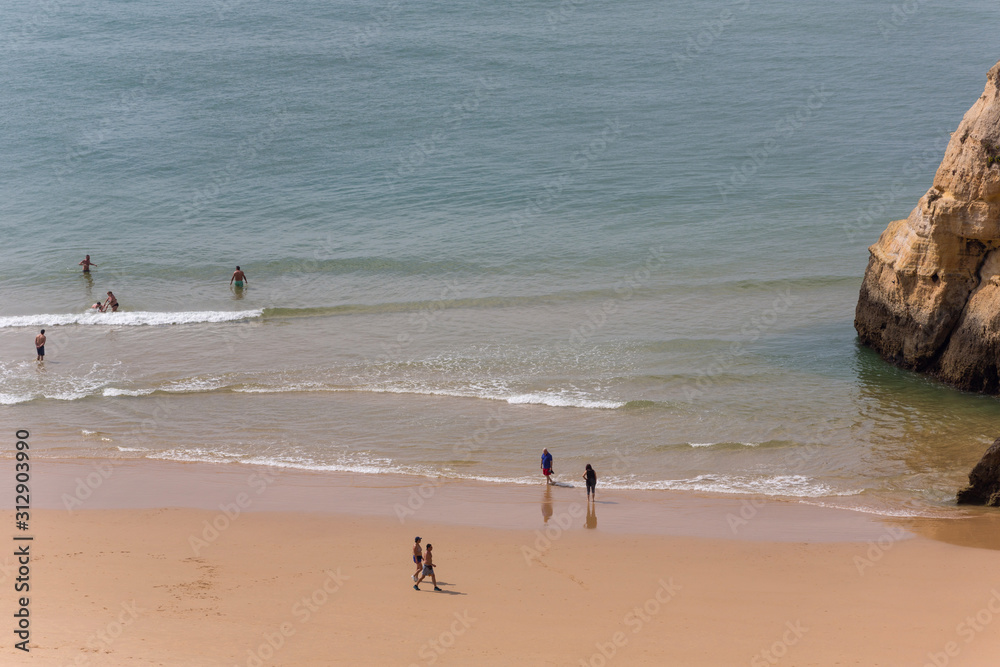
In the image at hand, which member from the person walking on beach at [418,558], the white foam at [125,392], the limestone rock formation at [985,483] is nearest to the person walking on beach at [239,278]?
the white foam at [125,392]

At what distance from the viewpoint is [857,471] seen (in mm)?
18297

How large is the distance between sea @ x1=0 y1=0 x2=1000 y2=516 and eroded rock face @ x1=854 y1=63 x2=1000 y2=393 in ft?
3.21

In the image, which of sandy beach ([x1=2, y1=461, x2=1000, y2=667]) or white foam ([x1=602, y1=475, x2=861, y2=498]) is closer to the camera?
sandy beach ([x1=2, y1=461, x2=1000, y2=667])

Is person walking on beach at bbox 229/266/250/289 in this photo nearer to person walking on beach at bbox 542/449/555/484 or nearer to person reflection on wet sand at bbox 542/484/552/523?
person walking on beach at bbox 542/449/555/484

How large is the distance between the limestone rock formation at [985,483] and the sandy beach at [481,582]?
68 cm

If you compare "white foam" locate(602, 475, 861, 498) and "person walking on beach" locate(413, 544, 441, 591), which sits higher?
"white foam" locate(602, 475, 861, 498)

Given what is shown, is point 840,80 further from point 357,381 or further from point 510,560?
point 510,560

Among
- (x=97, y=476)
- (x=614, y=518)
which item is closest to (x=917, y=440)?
(x=614, y=518)

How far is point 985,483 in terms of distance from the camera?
16453mm

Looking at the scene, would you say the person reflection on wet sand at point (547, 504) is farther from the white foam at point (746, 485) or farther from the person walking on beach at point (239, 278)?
the person walking on beach at point (239, 278)

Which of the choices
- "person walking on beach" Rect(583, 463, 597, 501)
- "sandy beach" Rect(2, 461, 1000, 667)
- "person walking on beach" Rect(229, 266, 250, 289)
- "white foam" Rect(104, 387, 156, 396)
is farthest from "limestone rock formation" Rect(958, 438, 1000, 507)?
"person walking on beach" Rect(229, 266, 250, 289)

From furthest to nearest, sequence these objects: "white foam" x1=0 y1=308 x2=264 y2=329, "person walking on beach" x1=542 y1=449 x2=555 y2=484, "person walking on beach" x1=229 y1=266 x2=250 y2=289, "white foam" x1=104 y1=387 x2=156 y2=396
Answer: "person walking on beach" x1=229 y1=266 x2=250 y2=289 → "white foam" x1=0 y1=308 x2=264 y2=329 → "white foam" x1=104 y1=387 x2=156 y2=396 → "person walking on beach" x1=542 y1=449 x2=555 y2=484

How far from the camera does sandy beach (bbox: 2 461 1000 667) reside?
12.6 metres

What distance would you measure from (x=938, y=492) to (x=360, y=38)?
45095 millimetres
